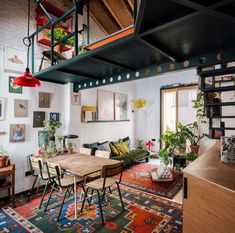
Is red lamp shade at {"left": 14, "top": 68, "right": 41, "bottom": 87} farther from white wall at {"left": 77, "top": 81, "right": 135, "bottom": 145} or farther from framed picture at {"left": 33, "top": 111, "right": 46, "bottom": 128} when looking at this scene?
white wall at {"left": 77, "top": 81, "right": 135, "bottom": 145}

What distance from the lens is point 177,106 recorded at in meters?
6.59

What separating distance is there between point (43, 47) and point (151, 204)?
13.2ft

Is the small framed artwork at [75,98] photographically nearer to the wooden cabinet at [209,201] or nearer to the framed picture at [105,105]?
the framed picture at [105,105]

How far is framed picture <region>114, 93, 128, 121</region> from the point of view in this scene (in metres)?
6.26

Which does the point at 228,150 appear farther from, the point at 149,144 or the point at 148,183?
the point at 149,144

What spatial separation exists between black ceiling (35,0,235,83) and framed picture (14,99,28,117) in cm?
114

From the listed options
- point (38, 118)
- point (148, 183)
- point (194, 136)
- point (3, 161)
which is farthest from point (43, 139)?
point (194, 136)

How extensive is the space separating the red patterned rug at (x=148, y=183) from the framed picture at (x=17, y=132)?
248 centimetres

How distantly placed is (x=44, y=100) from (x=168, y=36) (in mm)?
3058

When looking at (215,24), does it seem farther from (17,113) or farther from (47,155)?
(17,113)

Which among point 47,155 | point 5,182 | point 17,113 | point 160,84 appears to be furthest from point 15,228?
point 160,84

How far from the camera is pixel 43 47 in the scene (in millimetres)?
3975

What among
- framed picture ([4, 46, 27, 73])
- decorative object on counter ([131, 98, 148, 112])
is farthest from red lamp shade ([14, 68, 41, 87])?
decorative object on counter ([131, 98, 148, 112])

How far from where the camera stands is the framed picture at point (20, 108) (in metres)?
3.48
